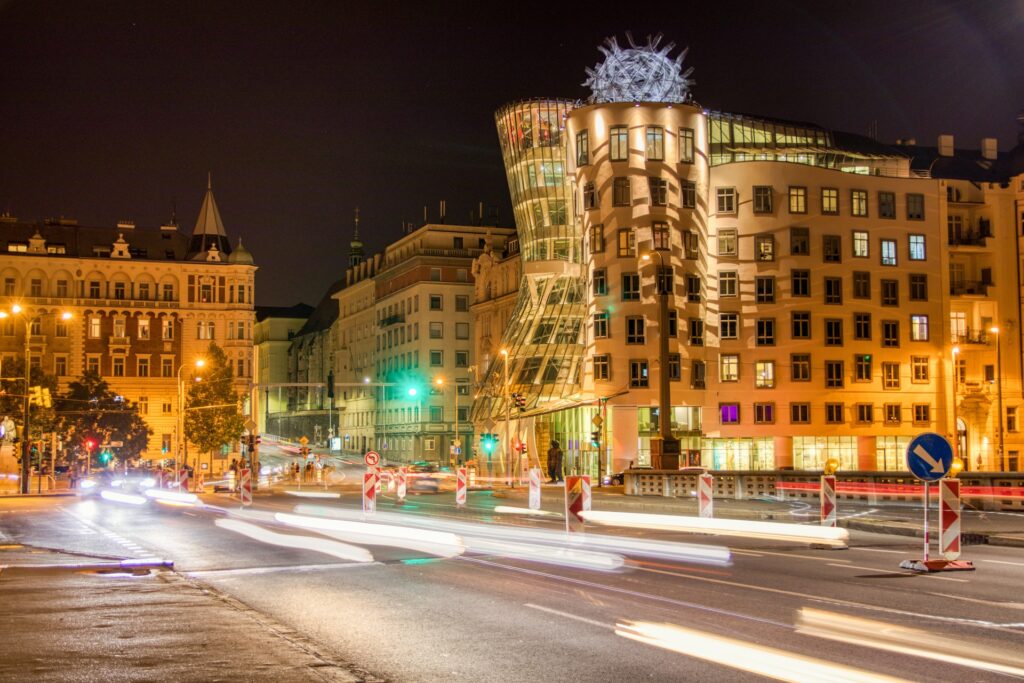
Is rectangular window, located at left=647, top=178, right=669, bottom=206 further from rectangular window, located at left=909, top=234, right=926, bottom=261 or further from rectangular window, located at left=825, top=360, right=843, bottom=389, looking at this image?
rectangular window, located at left=909, top=234, right=926, bottom=261

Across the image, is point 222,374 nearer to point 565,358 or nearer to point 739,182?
point 565,358

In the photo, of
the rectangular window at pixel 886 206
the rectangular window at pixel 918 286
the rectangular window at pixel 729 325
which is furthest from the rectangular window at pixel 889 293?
the rectangular window at pixel 729 325

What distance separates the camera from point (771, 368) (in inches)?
2970

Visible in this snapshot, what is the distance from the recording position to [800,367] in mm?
75500

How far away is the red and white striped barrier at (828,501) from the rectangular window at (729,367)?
48776mm

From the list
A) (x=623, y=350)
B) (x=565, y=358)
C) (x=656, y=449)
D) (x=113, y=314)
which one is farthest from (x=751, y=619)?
(x=113, y=314)

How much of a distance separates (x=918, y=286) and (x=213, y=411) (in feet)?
175

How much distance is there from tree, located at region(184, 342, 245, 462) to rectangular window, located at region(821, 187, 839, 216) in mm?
46511

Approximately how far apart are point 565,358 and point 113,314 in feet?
170

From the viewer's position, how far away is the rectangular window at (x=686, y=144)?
7238 cm

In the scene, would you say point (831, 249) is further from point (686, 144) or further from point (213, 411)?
point (213, 411)

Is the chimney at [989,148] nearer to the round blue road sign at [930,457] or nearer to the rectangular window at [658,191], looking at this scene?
the rectangular window at [658,191]

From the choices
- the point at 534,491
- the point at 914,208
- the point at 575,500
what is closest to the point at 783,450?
the point at 914,208

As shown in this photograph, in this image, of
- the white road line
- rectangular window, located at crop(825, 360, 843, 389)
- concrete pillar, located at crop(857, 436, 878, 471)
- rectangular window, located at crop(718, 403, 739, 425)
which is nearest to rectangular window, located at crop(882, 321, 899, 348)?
rectangular window, located at crop(825, 360, 843, 389)
